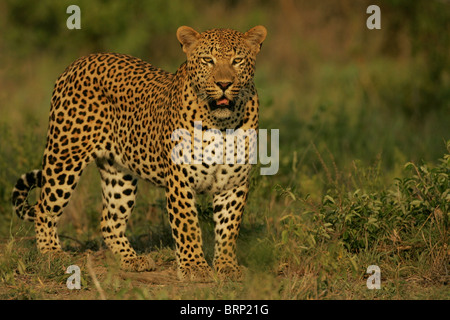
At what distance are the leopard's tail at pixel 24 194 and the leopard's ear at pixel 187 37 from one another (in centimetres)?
183

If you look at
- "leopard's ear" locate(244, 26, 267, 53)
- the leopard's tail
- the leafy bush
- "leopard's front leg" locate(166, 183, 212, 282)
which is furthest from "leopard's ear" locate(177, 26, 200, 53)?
the leopard's tail

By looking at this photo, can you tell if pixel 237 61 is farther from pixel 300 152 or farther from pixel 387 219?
pixel 300 152

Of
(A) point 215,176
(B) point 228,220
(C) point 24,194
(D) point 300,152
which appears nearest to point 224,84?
(A) point 215,176

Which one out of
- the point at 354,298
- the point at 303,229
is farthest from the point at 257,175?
the point at 354,298

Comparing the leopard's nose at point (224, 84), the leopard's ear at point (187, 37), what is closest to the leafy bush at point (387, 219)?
the leopard's nose at point (224, 84)

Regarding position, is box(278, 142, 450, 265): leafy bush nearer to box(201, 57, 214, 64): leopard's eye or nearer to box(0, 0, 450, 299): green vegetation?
box(0, 0, 450, 299): green vegetation

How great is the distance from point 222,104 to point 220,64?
29 cm

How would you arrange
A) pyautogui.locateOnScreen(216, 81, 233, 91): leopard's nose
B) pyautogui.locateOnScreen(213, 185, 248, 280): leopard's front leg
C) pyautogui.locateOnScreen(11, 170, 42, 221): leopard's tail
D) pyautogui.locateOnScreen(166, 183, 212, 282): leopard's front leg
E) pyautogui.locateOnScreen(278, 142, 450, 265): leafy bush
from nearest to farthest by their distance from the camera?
pyautogui.locateOnScreen(216, 81, 233, 91): leopard's nose
pyautogui.locateOnScreen(278, 142, 450, 265): leafy bush
pyautogui.locateOnScreen(166, 183, 212, 282): leopard's front leg
pyautogui.locateOnScreen(213, 185, 248, 280): leopard's front leg
pyautogui.locateOnScreen(11, 170, 42, 221): leopard's tail

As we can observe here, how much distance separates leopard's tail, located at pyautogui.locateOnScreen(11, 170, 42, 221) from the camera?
24.0 ft

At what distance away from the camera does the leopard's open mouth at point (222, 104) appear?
6.06 meters

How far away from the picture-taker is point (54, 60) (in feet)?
48.9

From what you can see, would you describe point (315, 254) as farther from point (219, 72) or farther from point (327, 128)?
point (327, 128)

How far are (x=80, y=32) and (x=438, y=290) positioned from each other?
10422 mm

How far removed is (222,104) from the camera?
6074 millimetres
